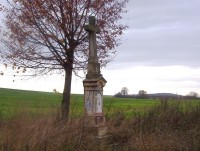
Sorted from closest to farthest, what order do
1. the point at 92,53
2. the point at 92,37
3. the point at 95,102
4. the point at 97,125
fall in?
the point at 97,125 < the point at 95,102 < the point at 92,53 < the point at 92,37

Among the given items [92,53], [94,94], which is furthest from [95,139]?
[92,53]

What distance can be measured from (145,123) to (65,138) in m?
5.32

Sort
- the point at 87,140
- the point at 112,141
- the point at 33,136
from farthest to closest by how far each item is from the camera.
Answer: the point at 112,141, the point at 87,140, the point at 33,136

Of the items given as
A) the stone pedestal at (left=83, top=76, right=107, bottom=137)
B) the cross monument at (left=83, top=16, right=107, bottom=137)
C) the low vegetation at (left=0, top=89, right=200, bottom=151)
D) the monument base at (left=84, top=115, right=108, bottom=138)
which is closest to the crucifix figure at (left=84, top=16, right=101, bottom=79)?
the cross monument at (left=83, top=16, right=107, bottom=137)

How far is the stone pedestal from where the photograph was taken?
519 inches

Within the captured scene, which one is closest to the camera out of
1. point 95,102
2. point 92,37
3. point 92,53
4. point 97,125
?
point 97,125

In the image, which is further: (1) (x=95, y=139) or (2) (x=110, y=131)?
(2) (x=110, y=131)

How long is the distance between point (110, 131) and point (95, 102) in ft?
3.35

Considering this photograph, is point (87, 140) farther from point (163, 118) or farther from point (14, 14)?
point (14, 14)

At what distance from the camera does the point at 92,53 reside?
13.8 m

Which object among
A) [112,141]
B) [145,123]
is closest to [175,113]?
[145,123]

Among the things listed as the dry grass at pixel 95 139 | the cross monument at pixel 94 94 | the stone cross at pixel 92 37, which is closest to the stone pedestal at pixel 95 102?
the cross monument at pixel 94 94

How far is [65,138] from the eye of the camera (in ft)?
32.1

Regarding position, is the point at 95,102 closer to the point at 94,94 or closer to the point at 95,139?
the point at 94,94
